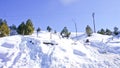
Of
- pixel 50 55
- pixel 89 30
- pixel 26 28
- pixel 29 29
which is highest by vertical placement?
pixel 26 28

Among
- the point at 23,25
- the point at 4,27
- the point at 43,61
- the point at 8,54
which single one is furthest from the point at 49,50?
the point at 23,25

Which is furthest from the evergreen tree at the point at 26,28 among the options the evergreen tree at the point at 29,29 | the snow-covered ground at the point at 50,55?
the snow-covered ground at the point at 50,55

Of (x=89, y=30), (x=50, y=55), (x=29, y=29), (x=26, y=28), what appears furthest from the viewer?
(x=89, y=30)

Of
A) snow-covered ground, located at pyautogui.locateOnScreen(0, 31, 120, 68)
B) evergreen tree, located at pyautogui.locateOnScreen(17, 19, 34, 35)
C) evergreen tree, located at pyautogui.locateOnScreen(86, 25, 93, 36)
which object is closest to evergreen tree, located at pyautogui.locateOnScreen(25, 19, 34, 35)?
evergreen tree, located at pyautogui.locateOnScreen(17, 19, 34, 35)

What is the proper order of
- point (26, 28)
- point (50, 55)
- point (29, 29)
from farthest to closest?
point (29, 29)
point (26, 28)
point (50, 55)

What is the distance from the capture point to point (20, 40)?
102ft

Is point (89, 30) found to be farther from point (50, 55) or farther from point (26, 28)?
point (50, 55)

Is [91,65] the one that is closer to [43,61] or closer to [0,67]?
[43,61]

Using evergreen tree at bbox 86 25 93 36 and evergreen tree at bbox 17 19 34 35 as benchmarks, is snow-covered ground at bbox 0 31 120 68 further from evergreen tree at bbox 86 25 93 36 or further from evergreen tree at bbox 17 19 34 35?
evergreen tree at bbox 86 25 93 36

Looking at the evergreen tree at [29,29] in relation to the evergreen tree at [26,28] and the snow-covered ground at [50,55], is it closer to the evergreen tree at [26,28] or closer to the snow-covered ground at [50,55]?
the evergreen tree at [26,28]

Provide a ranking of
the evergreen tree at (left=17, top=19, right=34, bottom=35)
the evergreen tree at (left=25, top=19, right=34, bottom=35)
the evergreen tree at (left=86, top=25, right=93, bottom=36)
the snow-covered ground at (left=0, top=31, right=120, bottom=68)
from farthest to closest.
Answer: the evergreen tree at (left=86, top=25, right=93, bottom=36) → the evergreen tree at (left=25, top=19, right=34, bottom=35) → the evergreen tree at (left=17, top=19, right=34, bottom=35) → the snow-covered ground at (left=0, top=31, right=120, bottom=68)

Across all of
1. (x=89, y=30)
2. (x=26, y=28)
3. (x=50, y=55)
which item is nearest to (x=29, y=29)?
(x=26, y=28)

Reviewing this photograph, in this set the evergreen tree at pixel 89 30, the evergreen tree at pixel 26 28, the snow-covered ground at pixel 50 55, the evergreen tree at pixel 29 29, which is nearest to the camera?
the snow-covered ground at pixel 50 55

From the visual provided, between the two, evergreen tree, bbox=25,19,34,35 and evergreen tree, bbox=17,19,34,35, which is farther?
evergreen tree, bbox=25,19,34,35
